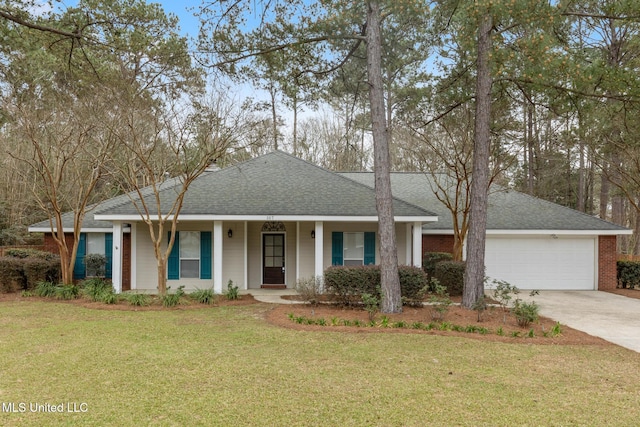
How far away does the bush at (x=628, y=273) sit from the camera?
15.3m

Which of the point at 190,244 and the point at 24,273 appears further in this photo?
the point at 190,244

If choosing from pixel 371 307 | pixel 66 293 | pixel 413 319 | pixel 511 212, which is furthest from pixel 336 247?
pixel 66 293

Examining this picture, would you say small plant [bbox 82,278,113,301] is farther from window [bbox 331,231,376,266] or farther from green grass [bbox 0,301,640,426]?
window [bbox 331,231,376,266]

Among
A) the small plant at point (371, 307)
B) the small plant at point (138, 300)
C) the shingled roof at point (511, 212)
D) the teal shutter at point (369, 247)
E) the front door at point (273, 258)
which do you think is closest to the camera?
the small plant at point (371, 307)

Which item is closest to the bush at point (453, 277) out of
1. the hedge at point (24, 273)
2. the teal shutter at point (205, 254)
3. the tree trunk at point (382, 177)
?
the tree trunk at point (382, 177)

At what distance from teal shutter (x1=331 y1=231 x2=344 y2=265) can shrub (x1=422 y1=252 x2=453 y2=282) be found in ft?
9.18

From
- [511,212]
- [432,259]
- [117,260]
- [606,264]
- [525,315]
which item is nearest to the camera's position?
[525,315]

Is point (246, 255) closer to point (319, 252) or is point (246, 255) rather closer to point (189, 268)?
point (189, 268)

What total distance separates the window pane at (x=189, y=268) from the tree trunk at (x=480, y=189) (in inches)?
321

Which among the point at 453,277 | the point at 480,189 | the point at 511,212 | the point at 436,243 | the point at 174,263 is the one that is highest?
the point at 480,189

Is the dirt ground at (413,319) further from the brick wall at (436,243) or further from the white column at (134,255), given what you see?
the brick wall at (436,243)

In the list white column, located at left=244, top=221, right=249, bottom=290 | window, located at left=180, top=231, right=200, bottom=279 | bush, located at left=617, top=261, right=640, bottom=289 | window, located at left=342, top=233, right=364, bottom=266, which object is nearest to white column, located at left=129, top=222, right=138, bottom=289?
window, located at left=180, top=231, right=200, bottom=279

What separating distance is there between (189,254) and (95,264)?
378cm

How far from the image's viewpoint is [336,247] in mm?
14258
